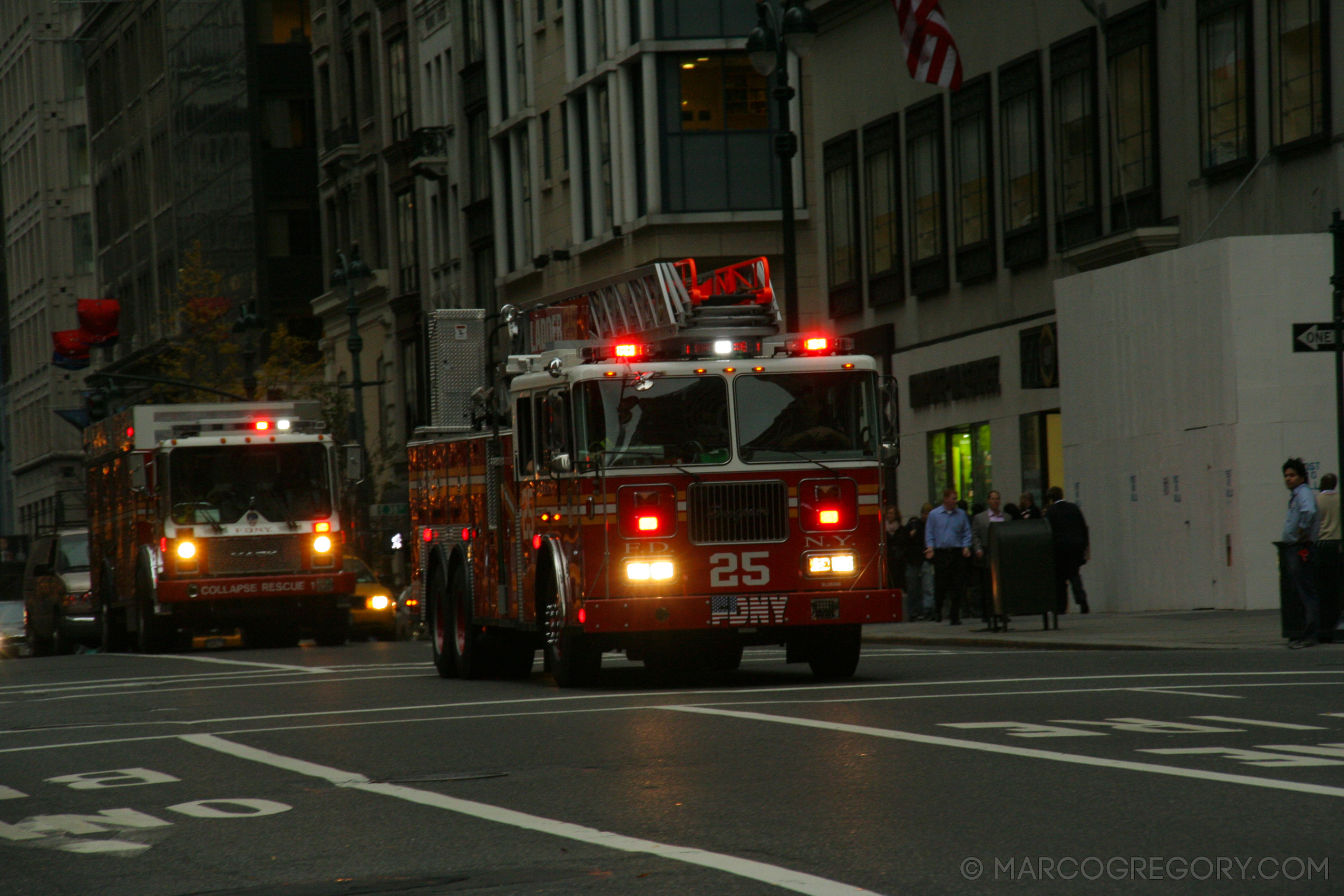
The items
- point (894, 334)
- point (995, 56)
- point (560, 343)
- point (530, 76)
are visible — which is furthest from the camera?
point (530, 76)

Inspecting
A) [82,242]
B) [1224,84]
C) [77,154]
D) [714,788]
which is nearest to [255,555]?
[1224,84]

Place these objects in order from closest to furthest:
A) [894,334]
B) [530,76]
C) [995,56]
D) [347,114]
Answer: [995,56] < [894,334] < [530,76] < [347,114]

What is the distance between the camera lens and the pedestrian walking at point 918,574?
3381cm

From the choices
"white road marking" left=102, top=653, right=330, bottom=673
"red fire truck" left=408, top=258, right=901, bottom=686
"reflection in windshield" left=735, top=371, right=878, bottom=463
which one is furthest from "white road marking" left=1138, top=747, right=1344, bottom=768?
"white road marking" left=102, top=653, right=330, bottom=673

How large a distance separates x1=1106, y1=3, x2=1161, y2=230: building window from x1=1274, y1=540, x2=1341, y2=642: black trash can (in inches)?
404

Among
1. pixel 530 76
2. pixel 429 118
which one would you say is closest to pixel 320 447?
pixel 530 76

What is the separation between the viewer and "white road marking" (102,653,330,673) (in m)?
25.9

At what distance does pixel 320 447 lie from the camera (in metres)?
33.4

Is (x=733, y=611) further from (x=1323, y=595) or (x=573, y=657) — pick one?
(x=1323, y=595)

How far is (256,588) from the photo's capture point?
3294 centimetres

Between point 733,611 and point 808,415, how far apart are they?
170cm

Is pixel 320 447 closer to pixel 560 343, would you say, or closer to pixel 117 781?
pixel 560 343

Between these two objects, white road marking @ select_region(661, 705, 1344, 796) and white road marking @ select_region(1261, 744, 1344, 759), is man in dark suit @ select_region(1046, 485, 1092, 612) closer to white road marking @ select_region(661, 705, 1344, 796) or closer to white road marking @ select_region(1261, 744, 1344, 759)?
white road marking @ select_region(661, 705, 1344, 796)

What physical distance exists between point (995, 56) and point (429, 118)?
29875mm
